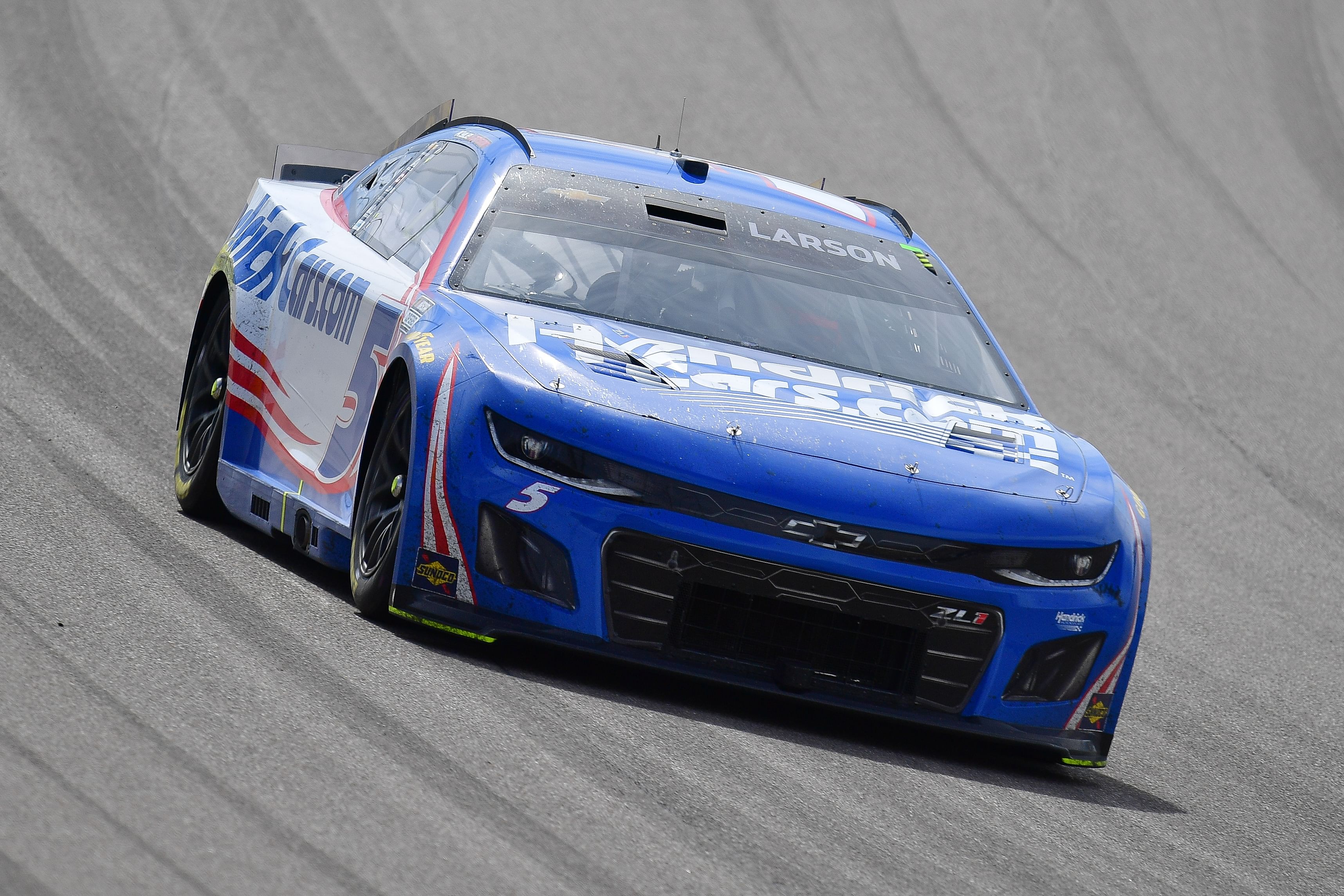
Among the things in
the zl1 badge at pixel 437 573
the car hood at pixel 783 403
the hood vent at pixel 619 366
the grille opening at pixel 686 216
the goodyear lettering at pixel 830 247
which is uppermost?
the grille opening at pixel 686 216

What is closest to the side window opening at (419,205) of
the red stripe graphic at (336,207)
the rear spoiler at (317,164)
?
the red stripe graphic at (336,207)

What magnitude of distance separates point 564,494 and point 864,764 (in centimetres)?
107

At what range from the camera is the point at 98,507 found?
20.3ft

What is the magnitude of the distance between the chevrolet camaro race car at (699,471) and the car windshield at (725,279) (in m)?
0.01

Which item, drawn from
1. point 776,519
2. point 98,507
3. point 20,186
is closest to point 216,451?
point 98,507

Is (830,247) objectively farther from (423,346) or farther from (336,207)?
(336,207)

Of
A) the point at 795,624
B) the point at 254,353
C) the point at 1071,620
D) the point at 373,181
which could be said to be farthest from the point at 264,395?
the point at 1071,620

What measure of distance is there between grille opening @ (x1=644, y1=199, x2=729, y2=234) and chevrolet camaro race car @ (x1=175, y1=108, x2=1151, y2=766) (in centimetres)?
1

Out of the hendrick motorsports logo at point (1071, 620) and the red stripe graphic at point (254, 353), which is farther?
the red stripe graphic at point (254, 353)

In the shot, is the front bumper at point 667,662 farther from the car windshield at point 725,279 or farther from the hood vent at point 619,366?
the car windshield at point 725,279

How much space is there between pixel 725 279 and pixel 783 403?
904 mm

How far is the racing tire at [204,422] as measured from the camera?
257 inches

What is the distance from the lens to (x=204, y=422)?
6.76 m

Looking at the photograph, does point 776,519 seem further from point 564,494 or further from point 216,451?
point 216,451
